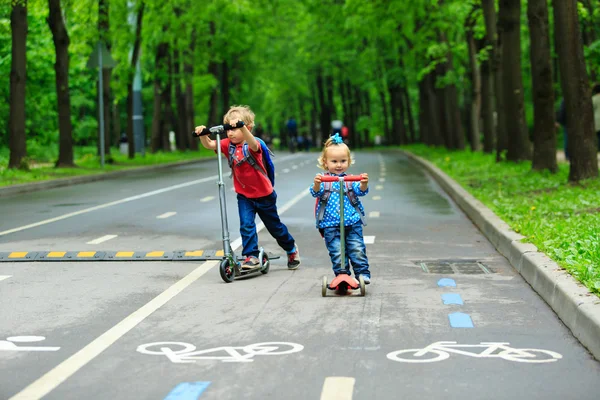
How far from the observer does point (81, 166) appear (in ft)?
106

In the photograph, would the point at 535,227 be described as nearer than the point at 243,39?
Yes

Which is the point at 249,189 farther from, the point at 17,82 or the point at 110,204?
the point at 17,82

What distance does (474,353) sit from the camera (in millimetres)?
6395

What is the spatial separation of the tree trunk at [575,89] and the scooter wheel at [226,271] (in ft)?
32.3

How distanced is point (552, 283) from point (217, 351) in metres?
2.97

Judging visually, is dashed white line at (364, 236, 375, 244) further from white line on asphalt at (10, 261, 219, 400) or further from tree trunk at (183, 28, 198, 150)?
tree trunk at (183, 28, 198, 150)

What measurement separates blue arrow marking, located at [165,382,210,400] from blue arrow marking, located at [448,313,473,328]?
2285 millimetres

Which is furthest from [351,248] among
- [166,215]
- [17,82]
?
[17,82]

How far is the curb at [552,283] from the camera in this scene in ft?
21.9

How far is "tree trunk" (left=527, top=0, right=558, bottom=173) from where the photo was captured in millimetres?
20609

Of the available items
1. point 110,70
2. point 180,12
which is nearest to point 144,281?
point 110,70

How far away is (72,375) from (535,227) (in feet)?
22.9

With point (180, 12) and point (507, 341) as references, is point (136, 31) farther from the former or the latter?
point (507, 341)

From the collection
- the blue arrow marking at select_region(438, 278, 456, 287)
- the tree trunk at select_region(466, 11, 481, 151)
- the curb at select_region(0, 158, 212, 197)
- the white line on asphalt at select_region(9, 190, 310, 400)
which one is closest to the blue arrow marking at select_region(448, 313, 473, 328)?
the blue arrow marking at select_region(438, 278, 456, 287)
